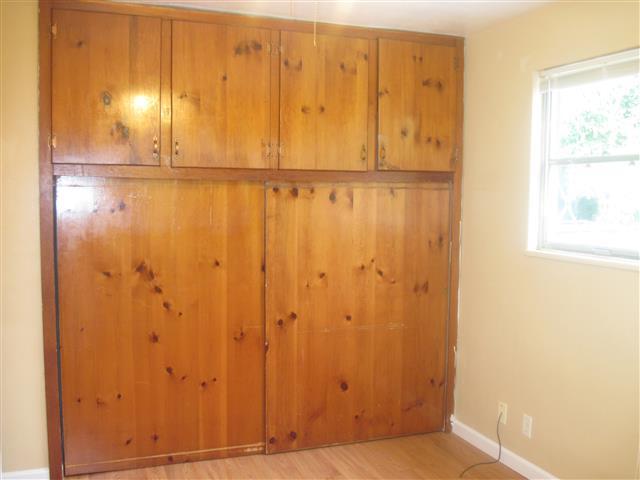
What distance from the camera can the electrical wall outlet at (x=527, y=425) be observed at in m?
3.06

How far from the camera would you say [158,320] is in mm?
3104

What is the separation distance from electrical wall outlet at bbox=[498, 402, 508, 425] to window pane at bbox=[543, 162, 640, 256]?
3.02 ft

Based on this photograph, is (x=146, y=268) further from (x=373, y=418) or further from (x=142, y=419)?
(x=373, y=418)

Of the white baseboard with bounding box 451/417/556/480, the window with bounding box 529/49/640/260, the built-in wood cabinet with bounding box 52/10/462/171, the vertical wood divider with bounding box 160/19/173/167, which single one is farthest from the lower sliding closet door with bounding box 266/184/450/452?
the window with bounding box 529/49/640/260

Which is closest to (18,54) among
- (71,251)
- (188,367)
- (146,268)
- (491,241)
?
(71,251)

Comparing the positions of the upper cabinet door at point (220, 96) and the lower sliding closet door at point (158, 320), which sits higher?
the upper cabinet door at point (220, 96)

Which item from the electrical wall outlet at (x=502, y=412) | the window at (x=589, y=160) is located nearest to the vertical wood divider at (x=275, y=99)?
the window at (x=589, y=160)

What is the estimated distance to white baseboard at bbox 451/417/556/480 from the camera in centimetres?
302

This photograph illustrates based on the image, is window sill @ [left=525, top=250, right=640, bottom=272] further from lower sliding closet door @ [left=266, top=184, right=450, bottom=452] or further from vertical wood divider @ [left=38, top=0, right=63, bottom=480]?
vertical wood divider @ [left=38, top=0, right=63, bottom=480]

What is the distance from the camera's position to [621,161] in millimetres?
2592

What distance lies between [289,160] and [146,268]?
929 millimetres

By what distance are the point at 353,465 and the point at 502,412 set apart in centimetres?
86

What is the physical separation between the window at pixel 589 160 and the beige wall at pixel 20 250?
2459mm

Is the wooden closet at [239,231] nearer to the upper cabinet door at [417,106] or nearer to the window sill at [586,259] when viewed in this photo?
the upper cabinet door at [417,106]
